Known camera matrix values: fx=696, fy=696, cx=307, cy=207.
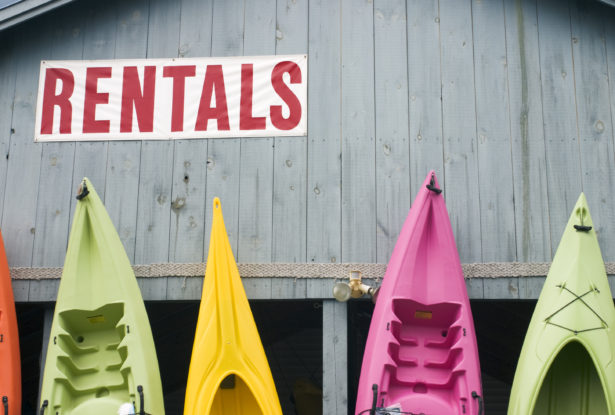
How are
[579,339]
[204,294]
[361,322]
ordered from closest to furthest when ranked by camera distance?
1. [579,339]
2. [204,294]
3. [361,322]

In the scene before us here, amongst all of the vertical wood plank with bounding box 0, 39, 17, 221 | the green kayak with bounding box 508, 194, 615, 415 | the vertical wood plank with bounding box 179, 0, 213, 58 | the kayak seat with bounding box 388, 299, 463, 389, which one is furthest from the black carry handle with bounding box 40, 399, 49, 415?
the green kayak with bounding box 508, 194, 615, 415

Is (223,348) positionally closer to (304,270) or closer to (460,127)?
(304,270)

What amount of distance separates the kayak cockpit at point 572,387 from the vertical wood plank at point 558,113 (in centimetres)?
68

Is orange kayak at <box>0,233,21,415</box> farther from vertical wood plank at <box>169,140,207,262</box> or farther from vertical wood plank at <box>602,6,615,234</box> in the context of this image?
vertical wood plank at <box>602,6,615,234</box>

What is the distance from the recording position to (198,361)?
424cm

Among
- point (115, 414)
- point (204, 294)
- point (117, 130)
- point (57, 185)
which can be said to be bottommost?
point (115, 414)

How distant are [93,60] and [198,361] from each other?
7.59 feet

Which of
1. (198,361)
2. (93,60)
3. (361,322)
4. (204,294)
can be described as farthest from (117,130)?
(361,322)

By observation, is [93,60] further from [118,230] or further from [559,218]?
[559,218]

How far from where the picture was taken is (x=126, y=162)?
4855mm

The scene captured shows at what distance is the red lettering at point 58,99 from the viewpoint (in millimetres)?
4949

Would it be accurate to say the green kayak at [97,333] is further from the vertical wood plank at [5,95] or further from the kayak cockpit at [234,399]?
the vertical wood plank at [5,95]

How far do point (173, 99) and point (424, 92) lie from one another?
176cm

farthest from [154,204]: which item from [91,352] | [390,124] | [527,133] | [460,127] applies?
[527,133]
